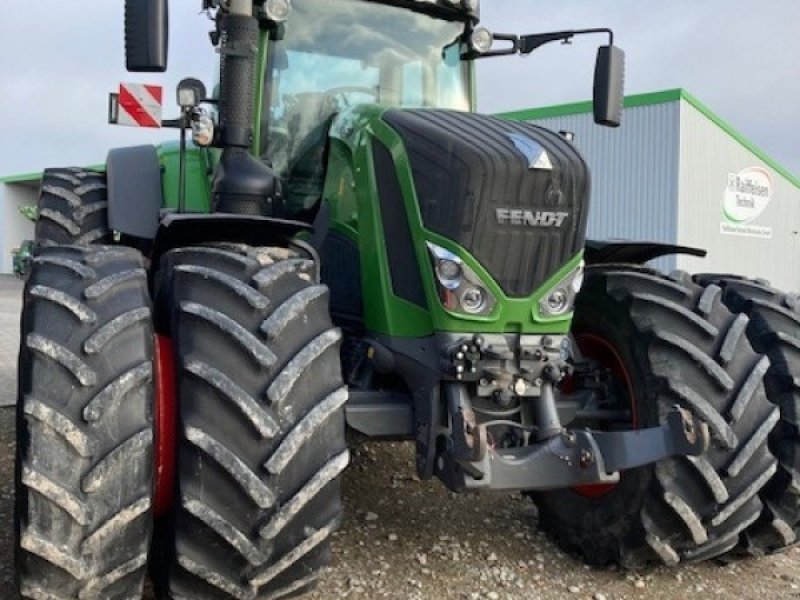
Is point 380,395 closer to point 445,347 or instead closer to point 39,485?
point 445,347

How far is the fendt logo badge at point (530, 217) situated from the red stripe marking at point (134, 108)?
4146mm

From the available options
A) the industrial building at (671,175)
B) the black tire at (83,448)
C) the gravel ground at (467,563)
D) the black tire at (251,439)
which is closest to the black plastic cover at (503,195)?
the black tire at (251,439)

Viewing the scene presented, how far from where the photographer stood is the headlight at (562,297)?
11.3ft

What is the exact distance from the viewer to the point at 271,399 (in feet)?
9.20

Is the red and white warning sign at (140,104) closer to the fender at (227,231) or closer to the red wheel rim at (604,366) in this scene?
the fender at (227,231)

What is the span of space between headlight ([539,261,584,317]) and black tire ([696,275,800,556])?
125 cm

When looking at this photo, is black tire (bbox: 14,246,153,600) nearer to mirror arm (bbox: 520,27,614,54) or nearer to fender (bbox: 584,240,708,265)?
fender (bbox: 584,240,708,265)

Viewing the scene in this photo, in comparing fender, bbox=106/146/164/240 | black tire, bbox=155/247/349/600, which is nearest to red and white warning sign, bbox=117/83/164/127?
fender, bbox=106/146/164/240

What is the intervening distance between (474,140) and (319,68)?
127 centimetres

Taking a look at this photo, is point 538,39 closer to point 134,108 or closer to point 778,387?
point 778,387

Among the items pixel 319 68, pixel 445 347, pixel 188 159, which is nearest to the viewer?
pixel 445 347

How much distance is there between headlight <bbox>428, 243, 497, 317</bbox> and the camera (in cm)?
331

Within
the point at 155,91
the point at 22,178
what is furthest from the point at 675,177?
the point at 22,178

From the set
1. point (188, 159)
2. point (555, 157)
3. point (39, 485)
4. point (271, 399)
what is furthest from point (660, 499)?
point (188, 159)
